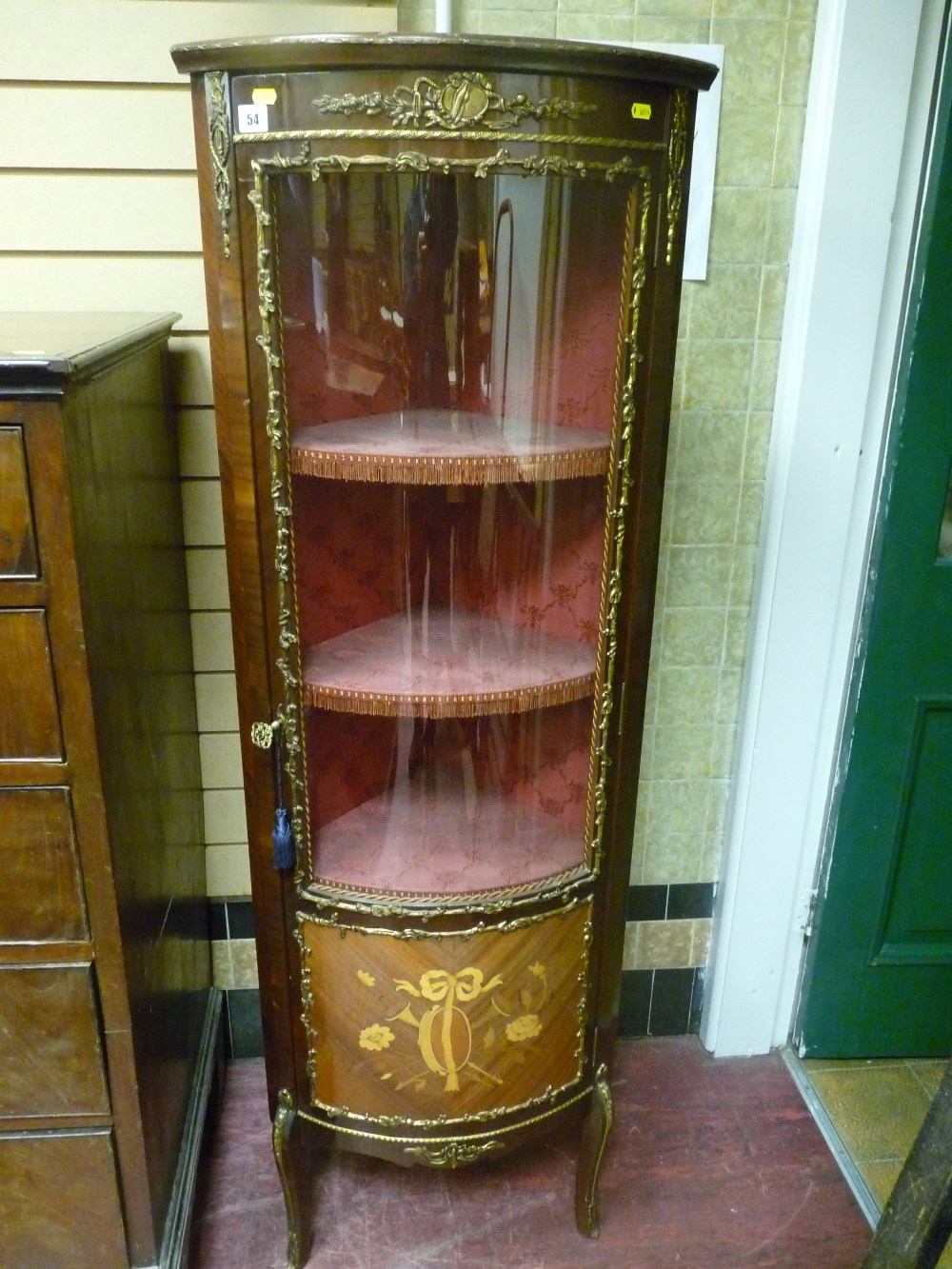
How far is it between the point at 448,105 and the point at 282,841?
34.2 inches

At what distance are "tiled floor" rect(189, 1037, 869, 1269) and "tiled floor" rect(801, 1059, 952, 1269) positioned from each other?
0.04m

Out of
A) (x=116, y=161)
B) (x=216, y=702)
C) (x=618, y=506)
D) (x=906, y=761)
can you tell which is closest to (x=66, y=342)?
(x=116, y=161)

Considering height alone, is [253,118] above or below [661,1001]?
above

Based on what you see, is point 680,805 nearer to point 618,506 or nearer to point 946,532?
point 946,532

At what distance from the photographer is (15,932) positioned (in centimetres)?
110

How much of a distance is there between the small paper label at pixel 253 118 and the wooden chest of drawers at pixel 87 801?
269mm

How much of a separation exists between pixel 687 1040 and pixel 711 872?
0.38 metres

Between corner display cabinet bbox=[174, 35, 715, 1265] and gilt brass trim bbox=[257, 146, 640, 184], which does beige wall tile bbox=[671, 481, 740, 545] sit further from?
gilt brass trim bbox=[257, 146, 640, 184]

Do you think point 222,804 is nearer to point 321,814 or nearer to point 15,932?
point 321,814

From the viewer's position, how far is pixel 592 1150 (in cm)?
148

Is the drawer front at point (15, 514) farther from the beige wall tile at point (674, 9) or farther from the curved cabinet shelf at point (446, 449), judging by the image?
the beige wall tile at point (674, 9)

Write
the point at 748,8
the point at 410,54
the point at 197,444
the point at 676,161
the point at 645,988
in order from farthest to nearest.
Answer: the point at 645,988 → the point at 197,444 → the point at 748,8 → the point at 676,161 → the point at 410,54

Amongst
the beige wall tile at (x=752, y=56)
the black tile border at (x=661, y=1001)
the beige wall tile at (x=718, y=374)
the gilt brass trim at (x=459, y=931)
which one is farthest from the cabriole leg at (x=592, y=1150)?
the beige wall tile at (x=752, y=56)

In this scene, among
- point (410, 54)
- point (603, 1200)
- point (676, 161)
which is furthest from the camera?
point (603, 1200)
